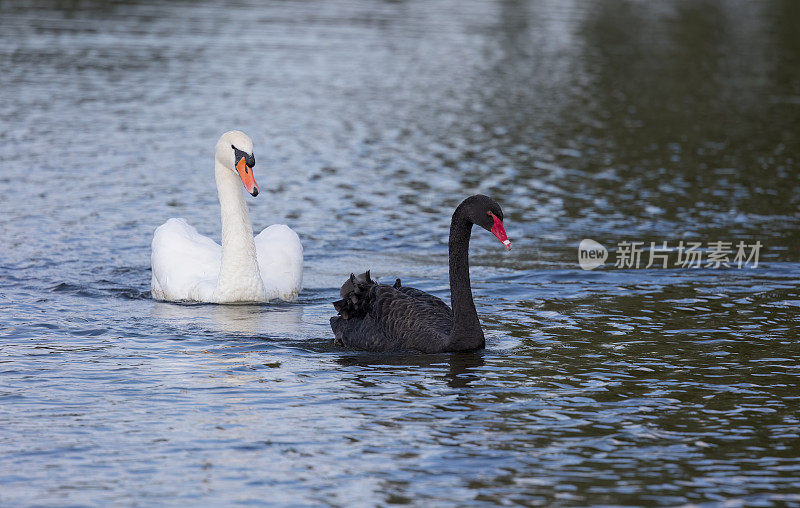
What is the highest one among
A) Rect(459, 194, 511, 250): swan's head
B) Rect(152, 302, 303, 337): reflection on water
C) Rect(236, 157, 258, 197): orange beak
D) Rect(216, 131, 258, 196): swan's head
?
Rect(216, 131, 258, 196): swan's head

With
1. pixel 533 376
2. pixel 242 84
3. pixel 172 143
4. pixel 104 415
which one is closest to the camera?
pixel 104 415

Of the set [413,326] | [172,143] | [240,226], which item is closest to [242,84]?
[172,143]

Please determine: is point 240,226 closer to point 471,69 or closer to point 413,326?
point 413,326

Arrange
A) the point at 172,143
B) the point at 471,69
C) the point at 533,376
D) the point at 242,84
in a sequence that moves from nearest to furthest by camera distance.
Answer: the point at 533,376, the point at 172,143, the point at 242,84, the point at 471,69

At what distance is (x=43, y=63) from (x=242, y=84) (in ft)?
18.9

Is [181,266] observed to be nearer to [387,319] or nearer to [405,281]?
[405,281]

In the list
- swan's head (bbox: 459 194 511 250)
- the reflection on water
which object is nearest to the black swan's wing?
the reflection on water

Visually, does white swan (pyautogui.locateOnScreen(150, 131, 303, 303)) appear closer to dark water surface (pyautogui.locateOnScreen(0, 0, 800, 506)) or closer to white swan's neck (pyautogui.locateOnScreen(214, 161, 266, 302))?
white swan's neck (pyautogui.locateOnScreen(214, 161, 266, 302))

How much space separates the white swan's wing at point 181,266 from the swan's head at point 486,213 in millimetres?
3678

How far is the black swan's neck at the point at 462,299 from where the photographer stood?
460 inches

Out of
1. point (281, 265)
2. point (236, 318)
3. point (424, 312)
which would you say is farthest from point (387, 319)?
point (281, 265)

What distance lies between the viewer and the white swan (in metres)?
13.8

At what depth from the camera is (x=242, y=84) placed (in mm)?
33062

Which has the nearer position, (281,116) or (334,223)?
(334,223)
